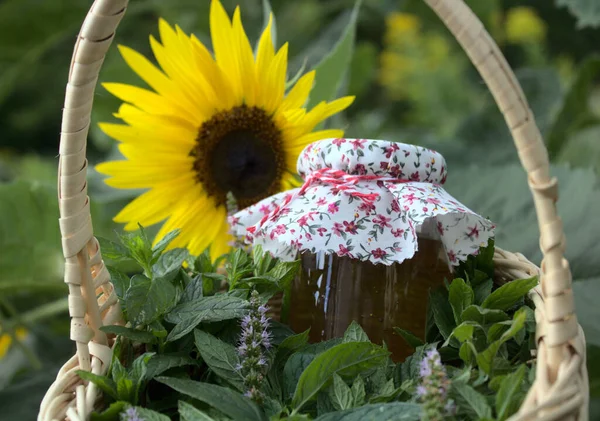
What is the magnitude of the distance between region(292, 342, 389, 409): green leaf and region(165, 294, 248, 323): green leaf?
0.19 ft

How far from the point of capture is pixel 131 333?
39cm

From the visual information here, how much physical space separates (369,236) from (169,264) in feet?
0.42

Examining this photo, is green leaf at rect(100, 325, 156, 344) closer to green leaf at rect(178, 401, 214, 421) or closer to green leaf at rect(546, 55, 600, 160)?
green leaf at rect(178, 401, 214, 421)

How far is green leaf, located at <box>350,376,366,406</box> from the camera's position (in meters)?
0.36

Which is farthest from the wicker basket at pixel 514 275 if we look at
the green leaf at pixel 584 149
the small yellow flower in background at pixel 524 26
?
the small yellow flower in background at pixel 524 26

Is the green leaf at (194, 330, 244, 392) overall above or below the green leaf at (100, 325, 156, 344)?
below

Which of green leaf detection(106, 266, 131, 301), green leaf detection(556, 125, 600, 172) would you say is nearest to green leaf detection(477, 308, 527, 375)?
green leaf detection(106, 266, 131, 301)

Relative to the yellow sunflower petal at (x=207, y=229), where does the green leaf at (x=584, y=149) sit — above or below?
above

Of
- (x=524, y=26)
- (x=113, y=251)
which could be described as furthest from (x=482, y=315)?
(x=524, y=26)

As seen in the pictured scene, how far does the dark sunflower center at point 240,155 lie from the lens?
57 centimetres

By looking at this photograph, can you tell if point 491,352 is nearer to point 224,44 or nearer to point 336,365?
point 336,365

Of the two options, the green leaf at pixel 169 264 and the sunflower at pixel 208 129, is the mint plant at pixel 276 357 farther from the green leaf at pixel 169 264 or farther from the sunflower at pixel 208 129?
the sunflower at pixel 208 129

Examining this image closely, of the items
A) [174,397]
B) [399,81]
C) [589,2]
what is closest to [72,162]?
[174,397]

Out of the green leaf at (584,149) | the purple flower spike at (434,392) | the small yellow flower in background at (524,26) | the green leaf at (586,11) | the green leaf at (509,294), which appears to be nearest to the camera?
the purple flower spike at (434,392)
